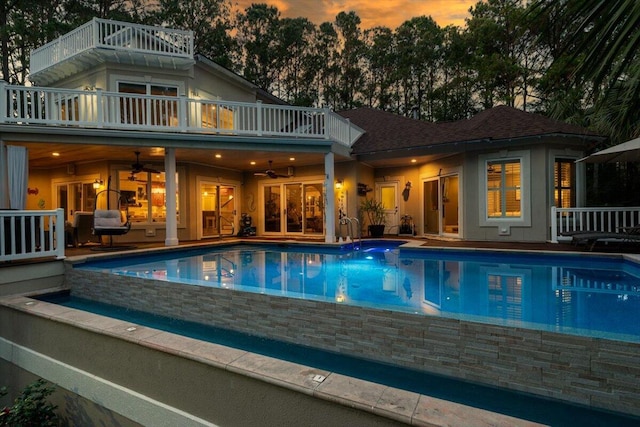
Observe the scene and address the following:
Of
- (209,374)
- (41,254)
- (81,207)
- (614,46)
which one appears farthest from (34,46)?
(614,46)

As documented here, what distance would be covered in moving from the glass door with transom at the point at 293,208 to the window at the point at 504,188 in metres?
5.46

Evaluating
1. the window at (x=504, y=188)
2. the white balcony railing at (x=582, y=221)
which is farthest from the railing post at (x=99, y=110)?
the white balcony railing at (x=582, y=221)

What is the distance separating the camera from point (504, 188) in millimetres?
10203

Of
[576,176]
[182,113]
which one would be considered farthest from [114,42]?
[576,176]

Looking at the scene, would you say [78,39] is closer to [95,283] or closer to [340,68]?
[95,283]

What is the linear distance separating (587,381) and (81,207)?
13787 mm

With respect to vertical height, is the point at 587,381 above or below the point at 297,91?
below

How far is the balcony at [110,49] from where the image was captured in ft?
34.1

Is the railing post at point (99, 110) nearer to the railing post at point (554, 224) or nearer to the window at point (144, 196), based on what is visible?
the window at point (144, 196)

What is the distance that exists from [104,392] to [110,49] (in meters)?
10.3

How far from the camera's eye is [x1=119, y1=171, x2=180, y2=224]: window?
11.5 meters

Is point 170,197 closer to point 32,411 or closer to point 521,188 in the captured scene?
point 32,411

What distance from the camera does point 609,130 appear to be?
955 cm

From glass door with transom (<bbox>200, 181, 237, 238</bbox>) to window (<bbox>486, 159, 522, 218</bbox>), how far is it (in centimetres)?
897
